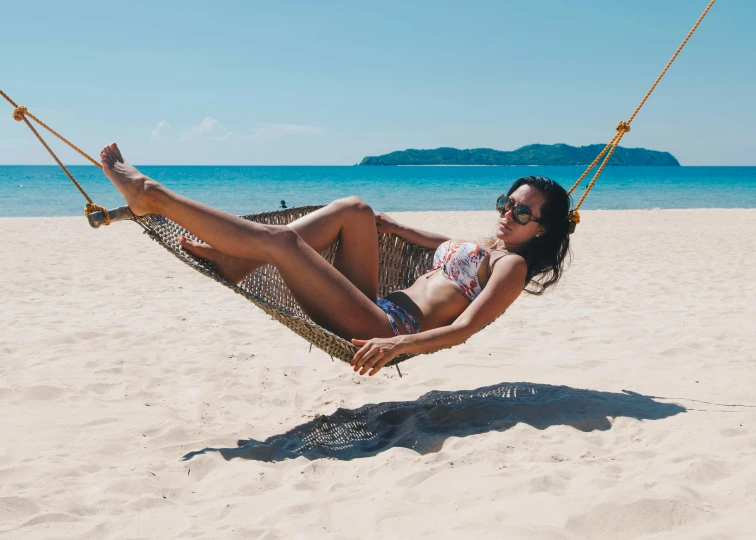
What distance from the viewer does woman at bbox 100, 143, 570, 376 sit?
259 centimetres

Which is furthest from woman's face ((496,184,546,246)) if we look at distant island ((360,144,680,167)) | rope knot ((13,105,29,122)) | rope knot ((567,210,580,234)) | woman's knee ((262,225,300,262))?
distant island ((360,144,680,167))

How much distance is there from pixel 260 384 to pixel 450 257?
130cm

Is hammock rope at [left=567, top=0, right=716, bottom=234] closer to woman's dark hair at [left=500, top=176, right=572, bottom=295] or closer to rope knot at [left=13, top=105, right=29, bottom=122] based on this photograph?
woman's dark hair at [left=500, top=176, right=572, bottom=295]

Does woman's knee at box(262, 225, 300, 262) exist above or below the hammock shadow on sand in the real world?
above

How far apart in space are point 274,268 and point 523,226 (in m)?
1.33

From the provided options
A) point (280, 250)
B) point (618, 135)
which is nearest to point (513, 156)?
point (618, 135)

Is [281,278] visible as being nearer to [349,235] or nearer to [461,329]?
[349,235]

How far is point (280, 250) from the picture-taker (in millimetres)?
2611

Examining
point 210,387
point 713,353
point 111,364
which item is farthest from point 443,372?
point 111,364

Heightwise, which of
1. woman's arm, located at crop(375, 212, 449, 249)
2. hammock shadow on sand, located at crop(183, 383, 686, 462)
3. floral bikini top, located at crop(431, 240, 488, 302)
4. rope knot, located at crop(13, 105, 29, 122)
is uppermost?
rope knot, located at crop(13, 105, 29, 122)

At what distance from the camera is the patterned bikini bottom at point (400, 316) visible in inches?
115

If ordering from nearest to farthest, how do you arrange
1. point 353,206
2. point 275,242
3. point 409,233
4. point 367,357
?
point 367,357, point 275,242, point 353,206, point 409,233

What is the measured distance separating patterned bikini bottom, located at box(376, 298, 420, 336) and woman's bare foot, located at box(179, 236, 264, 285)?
642 millimetres

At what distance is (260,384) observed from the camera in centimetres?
359
